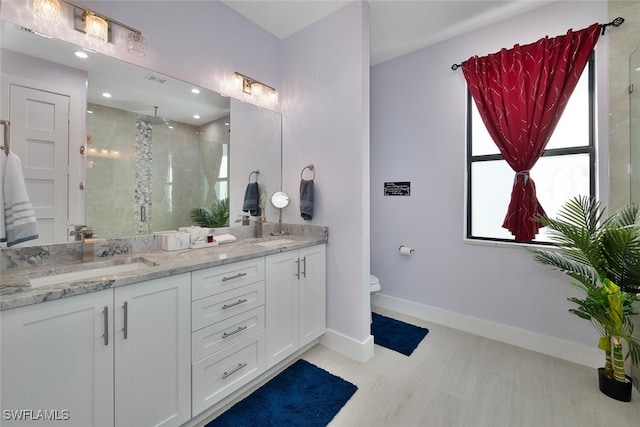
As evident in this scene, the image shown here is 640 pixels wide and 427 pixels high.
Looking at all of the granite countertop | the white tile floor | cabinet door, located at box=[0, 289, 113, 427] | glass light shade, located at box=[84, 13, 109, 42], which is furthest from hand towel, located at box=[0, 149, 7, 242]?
the white tile floor

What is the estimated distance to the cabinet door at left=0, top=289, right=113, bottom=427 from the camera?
89 centimetres

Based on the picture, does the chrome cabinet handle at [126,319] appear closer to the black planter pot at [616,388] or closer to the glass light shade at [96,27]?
the glass light shade at [96,27]

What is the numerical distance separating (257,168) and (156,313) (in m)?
1.51

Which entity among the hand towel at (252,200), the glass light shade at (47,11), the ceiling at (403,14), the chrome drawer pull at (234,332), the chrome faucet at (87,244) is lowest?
the chrome drawer pull at (234,332)

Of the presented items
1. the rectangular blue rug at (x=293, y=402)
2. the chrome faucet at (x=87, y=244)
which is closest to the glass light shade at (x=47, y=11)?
the chrome faucet at (x=87, y=244)

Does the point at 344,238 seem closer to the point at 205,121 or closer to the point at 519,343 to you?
the point at 205,121

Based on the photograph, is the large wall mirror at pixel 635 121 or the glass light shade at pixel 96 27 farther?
the large wall mirror at pixel 635 121

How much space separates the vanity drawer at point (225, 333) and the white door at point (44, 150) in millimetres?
923

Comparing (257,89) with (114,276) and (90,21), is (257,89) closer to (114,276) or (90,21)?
(90,21)

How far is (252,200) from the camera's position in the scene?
7.88ft

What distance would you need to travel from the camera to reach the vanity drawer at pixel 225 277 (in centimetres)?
138

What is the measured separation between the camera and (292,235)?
8.13ft

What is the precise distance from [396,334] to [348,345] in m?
0.59

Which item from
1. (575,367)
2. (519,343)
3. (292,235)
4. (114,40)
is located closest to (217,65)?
(114,40)
